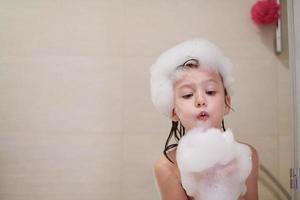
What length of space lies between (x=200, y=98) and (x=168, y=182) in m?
0.26

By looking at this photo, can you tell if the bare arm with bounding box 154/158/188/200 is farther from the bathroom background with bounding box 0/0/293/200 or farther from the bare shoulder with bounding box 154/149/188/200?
the bathroom background with bounding box 0/0/293/200

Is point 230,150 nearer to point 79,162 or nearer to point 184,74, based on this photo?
point 184,74

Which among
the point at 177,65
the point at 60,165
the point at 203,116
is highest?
the point at 177,65

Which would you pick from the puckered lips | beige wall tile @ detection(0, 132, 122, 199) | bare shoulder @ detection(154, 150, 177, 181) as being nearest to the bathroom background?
beige wall tile @ detection(0, 132, 122, 199)

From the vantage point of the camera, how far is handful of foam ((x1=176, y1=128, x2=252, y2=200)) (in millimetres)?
775

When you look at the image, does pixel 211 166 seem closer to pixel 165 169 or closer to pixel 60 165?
pixel 165 169

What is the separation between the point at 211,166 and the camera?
30.7 inches

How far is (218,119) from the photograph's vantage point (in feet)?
2.64

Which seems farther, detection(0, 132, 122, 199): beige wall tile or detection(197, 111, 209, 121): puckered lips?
detection(0, 132, 122, 199): beige wall tile

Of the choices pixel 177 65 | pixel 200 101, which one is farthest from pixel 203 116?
pixel 177 65

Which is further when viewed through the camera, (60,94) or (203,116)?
(60,94)

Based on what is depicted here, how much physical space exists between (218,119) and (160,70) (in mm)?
214

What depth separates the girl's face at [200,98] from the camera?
2.59ft

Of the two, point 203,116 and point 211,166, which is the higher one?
point 203,116
